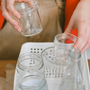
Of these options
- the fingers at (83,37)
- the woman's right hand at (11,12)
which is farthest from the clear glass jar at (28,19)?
the fingers at (83,37)

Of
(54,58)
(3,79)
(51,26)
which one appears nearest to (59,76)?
(54,58)

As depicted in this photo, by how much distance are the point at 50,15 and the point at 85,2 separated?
0.63ft

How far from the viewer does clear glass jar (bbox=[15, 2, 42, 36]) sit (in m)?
0.37

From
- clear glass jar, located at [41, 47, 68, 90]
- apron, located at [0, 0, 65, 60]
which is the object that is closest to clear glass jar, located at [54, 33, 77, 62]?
clear glass jar, located at [41, 47, 68, 90]

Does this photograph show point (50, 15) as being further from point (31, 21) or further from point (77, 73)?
point (77, 73)

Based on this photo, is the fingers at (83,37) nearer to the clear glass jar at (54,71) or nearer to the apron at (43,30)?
the clear glass jar at (54,71)

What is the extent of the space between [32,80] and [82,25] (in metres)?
0.17

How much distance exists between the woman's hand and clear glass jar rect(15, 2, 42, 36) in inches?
4.0

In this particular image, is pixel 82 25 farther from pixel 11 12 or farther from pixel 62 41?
pixel 11 12

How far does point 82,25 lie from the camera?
12.4 inches

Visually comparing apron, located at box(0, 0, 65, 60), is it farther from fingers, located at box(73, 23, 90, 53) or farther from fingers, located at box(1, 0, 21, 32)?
fingers, located at box(73, 23, 90, 53)

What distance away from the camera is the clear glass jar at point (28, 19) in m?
0.37

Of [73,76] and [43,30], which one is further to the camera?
[43,30]

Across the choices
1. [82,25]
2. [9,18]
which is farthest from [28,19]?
[82,25]
